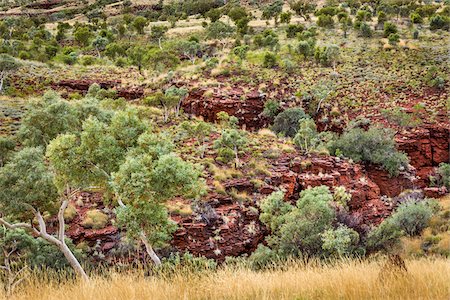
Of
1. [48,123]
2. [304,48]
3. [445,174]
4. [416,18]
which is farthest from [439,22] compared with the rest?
[48,123]

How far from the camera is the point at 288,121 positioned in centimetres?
2836

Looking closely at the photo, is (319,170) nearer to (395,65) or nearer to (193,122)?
(193,122)

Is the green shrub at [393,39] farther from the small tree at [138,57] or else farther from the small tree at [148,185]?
the small tree at [148,185]

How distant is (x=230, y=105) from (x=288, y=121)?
443 centimetres

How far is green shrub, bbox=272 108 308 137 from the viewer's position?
28.1 meters

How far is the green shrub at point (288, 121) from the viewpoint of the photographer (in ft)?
92.2

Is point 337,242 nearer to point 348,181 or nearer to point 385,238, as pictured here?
point 385,238

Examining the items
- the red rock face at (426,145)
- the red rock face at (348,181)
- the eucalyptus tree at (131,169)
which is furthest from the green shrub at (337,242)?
the red rock face at (426,145)

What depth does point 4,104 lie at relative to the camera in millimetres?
26703

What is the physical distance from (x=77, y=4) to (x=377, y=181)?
91.0 m

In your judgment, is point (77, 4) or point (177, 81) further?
point (77, 4)

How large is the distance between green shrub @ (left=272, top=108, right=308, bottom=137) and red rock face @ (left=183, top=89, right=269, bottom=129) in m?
1.82

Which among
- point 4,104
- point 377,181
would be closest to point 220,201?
point 377,181

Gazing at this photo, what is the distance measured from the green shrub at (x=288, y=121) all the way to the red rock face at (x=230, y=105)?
1819 millimetres
